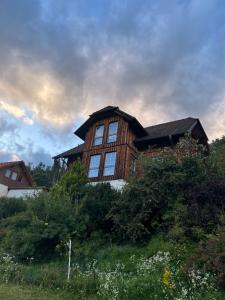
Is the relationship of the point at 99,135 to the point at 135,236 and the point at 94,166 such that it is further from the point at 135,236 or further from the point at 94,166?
the point at 135,236

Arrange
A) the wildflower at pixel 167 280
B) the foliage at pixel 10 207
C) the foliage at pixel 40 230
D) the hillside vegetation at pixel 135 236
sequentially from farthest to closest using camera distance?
the foliage at pixel 10 207 < the foliage at pixel 40 230 < the hillside vegetation at pixel 135 236 < the wildflower at pixel 167 280

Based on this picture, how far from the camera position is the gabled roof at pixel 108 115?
80.9 ft

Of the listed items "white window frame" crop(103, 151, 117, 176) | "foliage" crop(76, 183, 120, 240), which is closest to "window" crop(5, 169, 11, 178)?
"white window frame" crop(103, 151, 117, 176)

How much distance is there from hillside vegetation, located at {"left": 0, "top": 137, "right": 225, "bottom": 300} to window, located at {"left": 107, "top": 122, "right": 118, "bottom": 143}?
8.31 meters

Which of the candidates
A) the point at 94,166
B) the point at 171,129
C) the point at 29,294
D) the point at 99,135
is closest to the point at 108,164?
the point at 94,166

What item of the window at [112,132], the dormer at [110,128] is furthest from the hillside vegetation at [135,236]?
the window at [112,132]

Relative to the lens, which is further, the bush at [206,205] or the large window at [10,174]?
the large window at [10,174]

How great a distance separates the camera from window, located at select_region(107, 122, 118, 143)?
2497 cm

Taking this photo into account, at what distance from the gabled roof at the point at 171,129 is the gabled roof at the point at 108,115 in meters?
0.85

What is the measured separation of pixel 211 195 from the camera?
40.0ft

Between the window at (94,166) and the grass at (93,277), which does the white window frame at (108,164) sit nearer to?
the window at (94,166)

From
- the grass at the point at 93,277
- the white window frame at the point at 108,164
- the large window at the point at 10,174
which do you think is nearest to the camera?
the grass at the point at 93,277

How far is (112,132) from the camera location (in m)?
25.4

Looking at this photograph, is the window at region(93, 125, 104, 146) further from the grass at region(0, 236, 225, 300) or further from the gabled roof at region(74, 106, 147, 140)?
the grass at region(0, 236, 225, 300)
